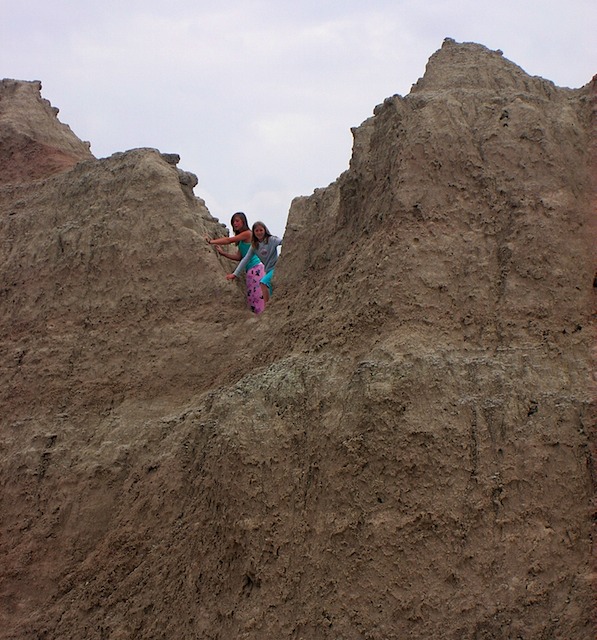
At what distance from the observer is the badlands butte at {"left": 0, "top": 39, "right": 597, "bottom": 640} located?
246 inches

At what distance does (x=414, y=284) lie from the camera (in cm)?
712

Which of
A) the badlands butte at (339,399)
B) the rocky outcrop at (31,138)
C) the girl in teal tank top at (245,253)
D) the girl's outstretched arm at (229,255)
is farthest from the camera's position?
the rocky outcrop at (31,138)

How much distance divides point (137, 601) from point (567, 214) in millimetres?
5234

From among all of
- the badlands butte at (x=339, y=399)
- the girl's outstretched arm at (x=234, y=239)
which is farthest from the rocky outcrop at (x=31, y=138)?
the girl's outstretched arm at (x=234, y=239)

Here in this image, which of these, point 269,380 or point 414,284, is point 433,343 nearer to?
point 414,284

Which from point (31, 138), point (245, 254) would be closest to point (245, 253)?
point (245, 254)

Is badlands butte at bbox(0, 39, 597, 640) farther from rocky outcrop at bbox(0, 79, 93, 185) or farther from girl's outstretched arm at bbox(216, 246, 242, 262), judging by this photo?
rocky outcrop at bbox(0, 79, 93, 185)

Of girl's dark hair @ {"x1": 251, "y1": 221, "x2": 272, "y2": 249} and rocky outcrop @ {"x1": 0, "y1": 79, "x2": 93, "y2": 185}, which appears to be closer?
girl's dark hair @ {"x1": 251, "y1": 221, "x2": 272, "y2": 249}

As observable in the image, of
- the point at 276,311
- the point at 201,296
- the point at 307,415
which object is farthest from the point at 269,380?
the point at 201,296

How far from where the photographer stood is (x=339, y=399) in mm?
7008

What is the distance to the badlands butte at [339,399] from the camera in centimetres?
625

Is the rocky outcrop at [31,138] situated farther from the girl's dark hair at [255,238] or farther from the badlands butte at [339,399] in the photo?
the girl's dark hair at [255,238]

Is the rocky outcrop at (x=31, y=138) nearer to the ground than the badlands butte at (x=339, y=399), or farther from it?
farther from it

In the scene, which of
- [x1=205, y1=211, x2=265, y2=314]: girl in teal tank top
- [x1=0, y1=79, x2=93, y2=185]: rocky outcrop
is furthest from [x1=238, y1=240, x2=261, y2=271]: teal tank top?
[x1=0, y1=79, x2=93, y2=185]: rocky outcrop
